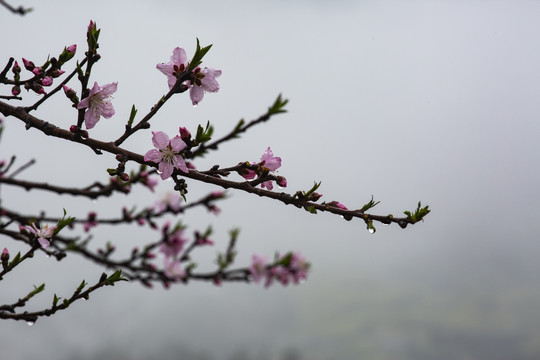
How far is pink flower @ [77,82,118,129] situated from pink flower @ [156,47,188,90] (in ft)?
0.96

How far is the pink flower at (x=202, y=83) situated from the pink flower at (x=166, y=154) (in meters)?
0.27

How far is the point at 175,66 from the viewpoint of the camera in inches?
96.9

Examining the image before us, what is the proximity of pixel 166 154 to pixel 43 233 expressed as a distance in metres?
1.21

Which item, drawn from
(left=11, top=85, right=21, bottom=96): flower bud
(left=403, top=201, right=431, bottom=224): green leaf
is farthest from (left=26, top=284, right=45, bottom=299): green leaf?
(left=403, top=201, right=431, bottom=224): green leaf

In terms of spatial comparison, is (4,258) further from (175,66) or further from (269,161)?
(269,161)

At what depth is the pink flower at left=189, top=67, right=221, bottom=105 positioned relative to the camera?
2434 mm

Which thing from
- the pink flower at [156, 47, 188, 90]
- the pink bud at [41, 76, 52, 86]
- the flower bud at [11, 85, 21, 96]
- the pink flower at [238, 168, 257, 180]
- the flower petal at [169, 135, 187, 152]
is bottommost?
the pink flower at [238, 168, 257, 180]

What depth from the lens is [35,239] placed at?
9.58 feet

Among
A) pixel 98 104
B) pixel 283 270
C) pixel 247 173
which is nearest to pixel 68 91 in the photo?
pixel 98 104

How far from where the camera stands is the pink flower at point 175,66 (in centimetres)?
245

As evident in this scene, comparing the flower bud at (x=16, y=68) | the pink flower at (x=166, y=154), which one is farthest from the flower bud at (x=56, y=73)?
the pink flower at (x=166, y=154)

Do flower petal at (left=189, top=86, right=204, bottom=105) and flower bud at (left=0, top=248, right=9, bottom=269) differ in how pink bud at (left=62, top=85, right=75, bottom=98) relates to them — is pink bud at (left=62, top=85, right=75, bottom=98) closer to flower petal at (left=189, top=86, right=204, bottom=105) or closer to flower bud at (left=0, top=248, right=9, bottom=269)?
flower petal at (left=189, top=86, right=204, bottom=105)

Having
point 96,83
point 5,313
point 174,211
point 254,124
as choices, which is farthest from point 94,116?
point 174,211

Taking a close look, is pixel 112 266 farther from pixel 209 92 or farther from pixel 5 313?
pixel 209 92
